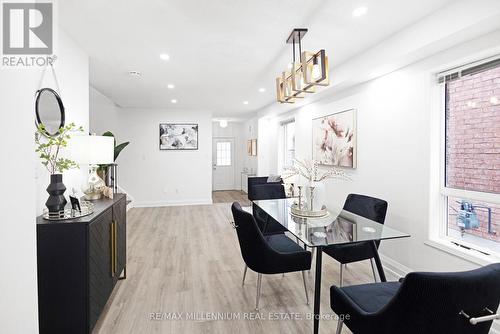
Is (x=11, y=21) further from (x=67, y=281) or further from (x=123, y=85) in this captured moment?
(x=123, y=85)

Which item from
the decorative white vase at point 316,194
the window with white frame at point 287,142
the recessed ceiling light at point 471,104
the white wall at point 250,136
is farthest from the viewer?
the white wall at point 250,136

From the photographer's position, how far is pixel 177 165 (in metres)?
7.06

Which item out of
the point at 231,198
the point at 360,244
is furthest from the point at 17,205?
the point at 231,198

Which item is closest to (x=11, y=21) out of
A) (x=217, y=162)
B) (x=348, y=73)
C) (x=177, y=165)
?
(x=348, y=73)

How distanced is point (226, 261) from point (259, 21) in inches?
106

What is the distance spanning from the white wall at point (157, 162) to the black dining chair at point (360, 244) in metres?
4.89

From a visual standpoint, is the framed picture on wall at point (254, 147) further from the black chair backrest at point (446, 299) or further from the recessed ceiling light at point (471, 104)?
the black chair backrest at point (446, 299)

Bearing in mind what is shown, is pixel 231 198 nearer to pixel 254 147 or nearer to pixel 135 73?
pixel 254 147

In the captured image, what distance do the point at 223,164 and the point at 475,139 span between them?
26.4 feet

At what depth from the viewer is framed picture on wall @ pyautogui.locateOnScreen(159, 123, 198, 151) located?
6.98 m

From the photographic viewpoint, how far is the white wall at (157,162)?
6754 mm

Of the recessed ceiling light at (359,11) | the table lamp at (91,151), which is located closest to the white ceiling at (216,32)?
the recessed ceiling light at (359,11)

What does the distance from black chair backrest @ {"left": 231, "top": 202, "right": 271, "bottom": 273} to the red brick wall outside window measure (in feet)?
6.05

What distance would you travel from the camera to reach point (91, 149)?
227cm
